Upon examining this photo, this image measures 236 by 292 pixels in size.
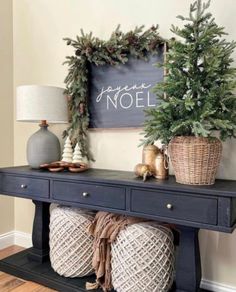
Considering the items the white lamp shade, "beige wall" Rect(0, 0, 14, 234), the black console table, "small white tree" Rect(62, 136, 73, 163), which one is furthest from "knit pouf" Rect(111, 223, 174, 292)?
"beige wall" Rect(0, 0, 14, 234)

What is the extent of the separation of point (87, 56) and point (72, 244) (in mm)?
1356

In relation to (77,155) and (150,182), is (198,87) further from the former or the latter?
(77,155)

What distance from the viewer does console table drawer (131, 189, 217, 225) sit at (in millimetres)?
1369

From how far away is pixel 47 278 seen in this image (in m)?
1.94

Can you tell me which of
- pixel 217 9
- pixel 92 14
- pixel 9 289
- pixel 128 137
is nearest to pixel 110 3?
pixel 92 14

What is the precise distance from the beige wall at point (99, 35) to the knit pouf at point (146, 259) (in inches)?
13.3

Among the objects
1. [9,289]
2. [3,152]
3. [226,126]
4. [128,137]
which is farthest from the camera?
[3,152]

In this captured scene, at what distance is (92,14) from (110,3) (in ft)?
0.56

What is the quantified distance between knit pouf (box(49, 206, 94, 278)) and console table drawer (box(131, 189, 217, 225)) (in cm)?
52

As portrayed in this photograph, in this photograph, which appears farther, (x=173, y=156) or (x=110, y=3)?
(x=110, y=3)

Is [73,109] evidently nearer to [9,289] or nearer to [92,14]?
[92,14]

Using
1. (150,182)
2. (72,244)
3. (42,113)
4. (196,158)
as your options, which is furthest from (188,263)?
(42,113)

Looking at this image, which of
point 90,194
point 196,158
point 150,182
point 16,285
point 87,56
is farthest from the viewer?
point 87,56

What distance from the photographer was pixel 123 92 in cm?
204
